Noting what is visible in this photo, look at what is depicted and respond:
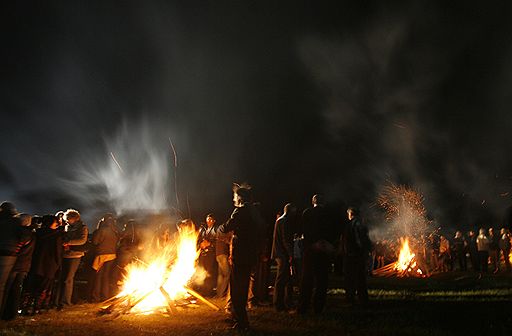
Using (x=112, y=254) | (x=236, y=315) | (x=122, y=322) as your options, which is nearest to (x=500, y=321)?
(x=236, y=315)

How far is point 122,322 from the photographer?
7.19 meters

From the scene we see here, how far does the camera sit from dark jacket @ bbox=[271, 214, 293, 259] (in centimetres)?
835

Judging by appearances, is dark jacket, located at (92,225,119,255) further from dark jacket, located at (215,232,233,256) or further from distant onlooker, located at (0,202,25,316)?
dark jacket, located at (215,232,233,256)

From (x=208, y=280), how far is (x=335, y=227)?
4.85 m

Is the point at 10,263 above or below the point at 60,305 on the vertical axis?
above

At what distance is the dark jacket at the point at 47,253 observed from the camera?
26.9 ft

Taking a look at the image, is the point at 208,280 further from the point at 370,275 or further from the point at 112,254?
the point at 370,275

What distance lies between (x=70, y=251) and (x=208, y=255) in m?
4.05

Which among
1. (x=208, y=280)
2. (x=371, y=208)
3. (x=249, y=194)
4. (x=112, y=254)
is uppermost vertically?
(x=371, y=208)

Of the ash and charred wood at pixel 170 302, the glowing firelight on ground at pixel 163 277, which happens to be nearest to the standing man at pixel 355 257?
the glowing firelight on ground at pixel 163 277

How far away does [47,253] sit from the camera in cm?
833

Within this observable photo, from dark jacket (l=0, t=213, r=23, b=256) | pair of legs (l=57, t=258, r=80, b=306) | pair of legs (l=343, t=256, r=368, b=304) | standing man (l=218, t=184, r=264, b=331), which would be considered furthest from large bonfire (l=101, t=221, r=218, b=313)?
pair of legs (l=343, t=256, r=368, b=304)

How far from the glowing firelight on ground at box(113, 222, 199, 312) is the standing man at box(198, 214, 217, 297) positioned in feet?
1.24

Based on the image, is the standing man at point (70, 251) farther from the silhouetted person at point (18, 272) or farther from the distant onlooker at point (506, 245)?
the distant onlooker at point (506, 245)
